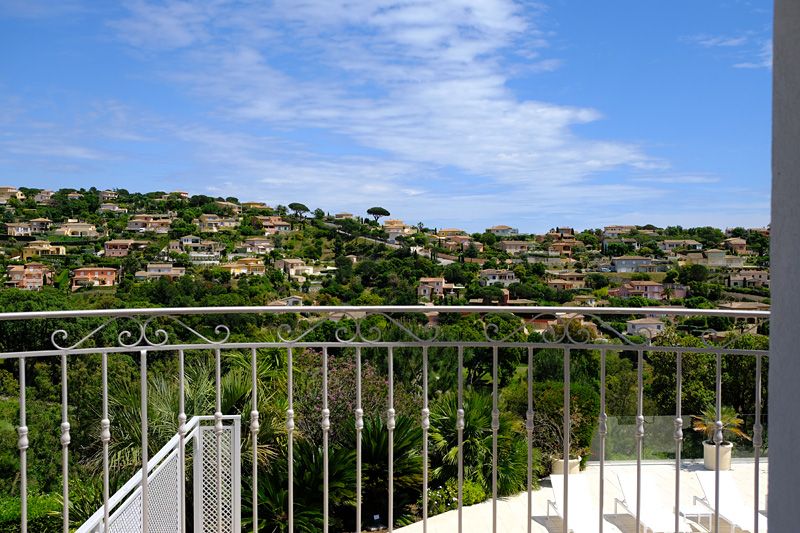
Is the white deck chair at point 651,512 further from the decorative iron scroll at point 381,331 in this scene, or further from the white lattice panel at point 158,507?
the white lattice panel at point 158,507

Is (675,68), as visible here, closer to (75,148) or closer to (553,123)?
(553,123)

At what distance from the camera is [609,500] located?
28.3ft

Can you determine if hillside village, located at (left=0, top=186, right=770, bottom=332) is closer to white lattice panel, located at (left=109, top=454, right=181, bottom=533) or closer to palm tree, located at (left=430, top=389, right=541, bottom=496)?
palm tree, located at (left=430, top=389, right=541, bottom=496)

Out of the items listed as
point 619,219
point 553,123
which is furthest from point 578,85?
point 619,219

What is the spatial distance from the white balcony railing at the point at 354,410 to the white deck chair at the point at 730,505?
0.14 feet

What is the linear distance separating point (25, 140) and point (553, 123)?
31.2 metres

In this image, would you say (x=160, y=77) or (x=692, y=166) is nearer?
(x=160, y=77)

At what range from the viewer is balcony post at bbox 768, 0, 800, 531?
37.7 inches

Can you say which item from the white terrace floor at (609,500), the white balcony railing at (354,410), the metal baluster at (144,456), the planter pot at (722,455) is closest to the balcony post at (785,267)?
the white balcony railing at (354,410)

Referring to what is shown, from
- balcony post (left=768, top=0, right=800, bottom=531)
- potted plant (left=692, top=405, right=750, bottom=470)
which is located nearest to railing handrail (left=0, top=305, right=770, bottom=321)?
balcony post (left=768, top=0, right=800, bottom=531)

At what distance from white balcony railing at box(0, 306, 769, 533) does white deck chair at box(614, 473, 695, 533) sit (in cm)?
4

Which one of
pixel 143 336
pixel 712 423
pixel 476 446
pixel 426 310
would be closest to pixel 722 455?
pixel 712 423

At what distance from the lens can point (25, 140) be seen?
123 ft

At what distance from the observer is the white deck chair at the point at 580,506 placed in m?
6.85
